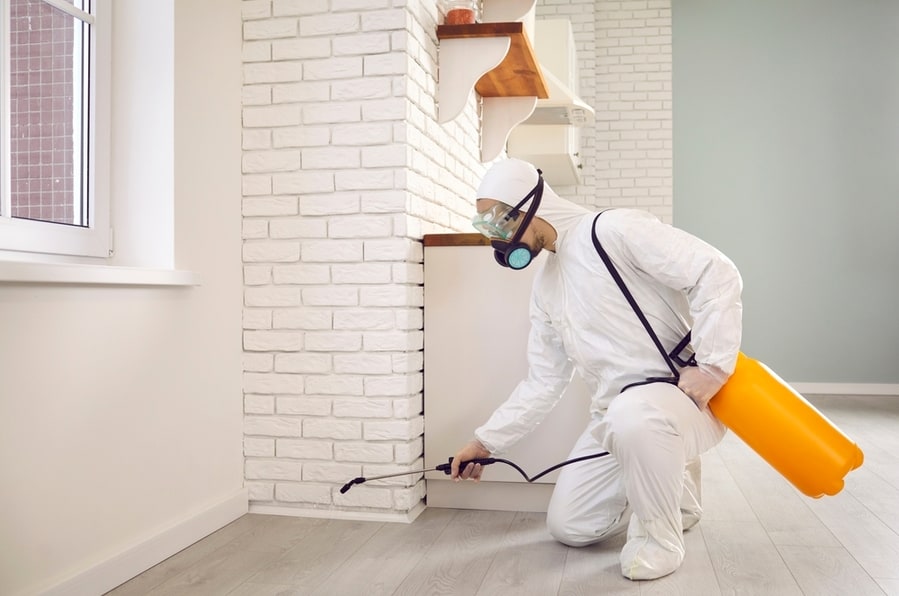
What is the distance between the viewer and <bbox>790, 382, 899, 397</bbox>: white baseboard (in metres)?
5.98

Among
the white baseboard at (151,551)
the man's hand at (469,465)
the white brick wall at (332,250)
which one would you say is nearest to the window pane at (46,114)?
the white brick wall at (332,250)

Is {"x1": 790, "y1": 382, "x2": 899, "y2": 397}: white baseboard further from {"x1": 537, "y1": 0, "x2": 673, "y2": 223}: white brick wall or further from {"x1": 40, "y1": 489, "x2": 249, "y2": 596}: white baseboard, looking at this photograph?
{"x1": 40, "y1": 489, "x2": 249, "y2": 596}: white baseboard

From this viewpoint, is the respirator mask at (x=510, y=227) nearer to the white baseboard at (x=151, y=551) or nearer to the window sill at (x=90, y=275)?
the window sill at (x=90, y=275)

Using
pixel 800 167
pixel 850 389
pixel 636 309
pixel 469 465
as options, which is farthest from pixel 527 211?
pixel 850 389

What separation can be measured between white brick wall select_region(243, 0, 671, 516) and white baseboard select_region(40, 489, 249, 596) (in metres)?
0.16

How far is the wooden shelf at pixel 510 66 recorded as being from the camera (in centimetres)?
287

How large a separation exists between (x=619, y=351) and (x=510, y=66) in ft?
5.41

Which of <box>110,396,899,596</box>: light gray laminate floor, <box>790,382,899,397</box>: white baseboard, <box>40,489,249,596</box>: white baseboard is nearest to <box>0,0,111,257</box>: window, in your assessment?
<box>40,489,249,596</box>: white baseboard

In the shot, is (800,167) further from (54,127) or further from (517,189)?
(54,127)

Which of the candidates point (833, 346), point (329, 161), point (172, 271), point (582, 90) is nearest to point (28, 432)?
point (172, 271)

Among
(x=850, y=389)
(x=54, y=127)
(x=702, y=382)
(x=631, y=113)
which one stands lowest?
(x=850, y=389)

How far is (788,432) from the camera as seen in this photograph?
6.73 feet

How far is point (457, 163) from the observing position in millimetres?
3377

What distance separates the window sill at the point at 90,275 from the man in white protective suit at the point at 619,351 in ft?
2.81
